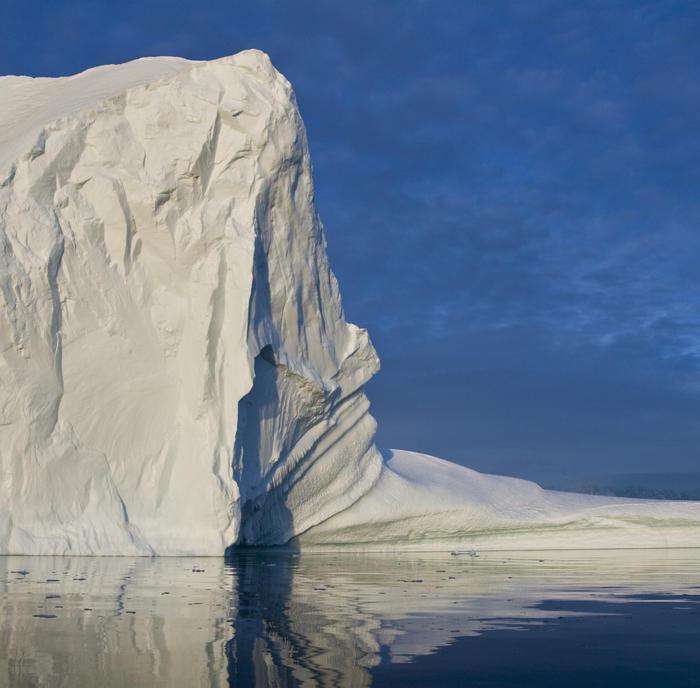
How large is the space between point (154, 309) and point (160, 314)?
5.2 inches

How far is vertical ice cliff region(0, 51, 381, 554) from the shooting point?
11250 mm

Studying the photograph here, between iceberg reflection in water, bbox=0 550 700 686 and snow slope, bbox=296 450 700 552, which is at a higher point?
snow slope, bbox=296 450 700 552

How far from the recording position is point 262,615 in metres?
4.70

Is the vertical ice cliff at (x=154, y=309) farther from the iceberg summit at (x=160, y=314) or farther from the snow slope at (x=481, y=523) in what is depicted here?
the snow slope at (x=481, y=523)

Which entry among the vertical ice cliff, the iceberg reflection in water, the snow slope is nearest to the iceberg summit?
the vertical ice cliff

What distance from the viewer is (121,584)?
6625 millimetres

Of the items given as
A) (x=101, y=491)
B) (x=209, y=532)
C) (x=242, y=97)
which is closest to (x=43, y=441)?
(x=101, y=491)

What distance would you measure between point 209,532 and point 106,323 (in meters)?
3.60

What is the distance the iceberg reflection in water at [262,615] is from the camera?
10.4 ft

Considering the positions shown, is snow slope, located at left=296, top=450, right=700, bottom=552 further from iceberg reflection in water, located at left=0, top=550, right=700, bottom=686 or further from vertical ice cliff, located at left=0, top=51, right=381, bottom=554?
iceberg reflection in water, located at left=0, top=550, right=700, bottom=686

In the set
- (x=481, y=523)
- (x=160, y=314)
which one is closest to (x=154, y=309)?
(x=160, y=314)

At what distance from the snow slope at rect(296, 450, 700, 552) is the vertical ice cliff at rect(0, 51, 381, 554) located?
2.26 meters

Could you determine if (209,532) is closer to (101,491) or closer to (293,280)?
(101,491)

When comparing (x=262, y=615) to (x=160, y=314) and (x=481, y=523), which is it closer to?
(x=160, y=314)
